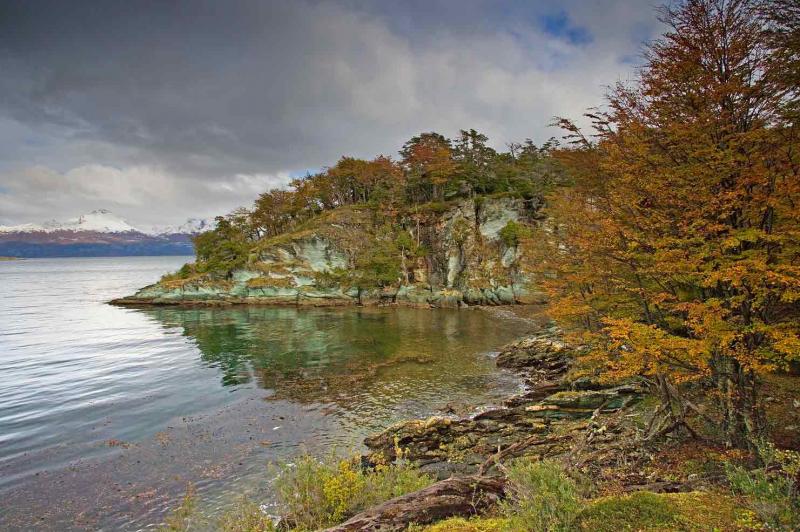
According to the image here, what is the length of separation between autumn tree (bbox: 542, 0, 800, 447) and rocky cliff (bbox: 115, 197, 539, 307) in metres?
52.1

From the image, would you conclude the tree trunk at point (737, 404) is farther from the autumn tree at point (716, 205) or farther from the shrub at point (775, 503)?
the shrub at point (775, 503)

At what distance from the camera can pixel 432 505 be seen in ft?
24.7

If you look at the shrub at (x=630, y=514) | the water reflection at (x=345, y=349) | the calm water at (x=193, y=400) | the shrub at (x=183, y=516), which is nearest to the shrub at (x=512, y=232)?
the water reflection at (x=345, y=349)

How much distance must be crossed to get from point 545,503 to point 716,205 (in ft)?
28.5

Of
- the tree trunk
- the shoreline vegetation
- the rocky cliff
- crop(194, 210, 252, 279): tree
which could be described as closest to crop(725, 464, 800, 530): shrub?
the shoreline vegetation

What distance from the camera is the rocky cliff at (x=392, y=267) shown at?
220 ft

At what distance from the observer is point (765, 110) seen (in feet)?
33.1

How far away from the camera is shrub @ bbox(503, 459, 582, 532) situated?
5539mm

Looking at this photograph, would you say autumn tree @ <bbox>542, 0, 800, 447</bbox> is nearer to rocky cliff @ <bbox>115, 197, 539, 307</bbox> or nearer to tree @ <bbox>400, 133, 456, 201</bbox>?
rocky cliff @ <bbox>115, 197, 539, 307</bbox>

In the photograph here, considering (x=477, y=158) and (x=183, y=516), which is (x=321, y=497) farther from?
(x=477, y=158)

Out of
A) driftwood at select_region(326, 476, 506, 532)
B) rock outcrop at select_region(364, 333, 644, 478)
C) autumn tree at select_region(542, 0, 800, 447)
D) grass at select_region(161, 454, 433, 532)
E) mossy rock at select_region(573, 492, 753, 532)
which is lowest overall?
rock outcrop at select_region(364, 333, 644, 478)

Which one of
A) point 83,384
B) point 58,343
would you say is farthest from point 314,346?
point 58,343

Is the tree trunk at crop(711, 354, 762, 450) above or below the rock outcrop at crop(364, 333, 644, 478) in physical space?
above

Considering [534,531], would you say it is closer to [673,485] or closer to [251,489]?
[673,485]
